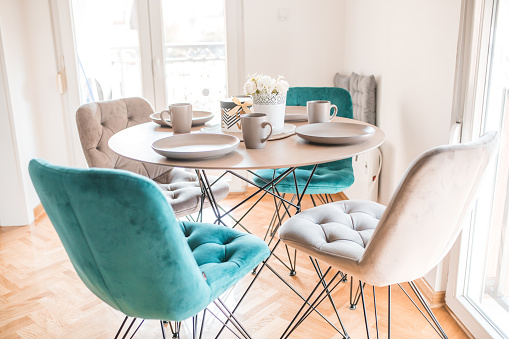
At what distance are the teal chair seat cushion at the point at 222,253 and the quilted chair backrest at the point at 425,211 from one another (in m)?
0.34

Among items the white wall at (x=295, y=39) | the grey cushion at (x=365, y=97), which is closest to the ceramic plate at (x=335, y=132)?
Result: the grey cushion at (x=365, y=97)

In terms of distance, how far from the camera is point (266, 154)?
4.98 ft

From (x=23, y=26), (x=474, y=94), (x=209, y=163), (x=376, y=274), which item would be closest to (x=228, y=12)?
(x=23, y=26)

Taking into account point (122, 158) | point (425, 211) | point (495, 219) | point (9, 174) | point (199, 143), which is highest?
point (199, 143)

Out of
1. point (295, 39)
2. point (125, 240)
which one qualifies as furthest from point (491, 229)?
point (295, 39)

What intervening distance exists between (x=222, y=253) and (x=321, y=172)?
3.63 ft

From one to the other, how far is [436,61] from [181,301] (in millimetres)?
1558

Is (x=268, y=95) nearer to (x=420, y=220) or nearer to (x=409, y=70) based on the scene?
(x=420, y=220)

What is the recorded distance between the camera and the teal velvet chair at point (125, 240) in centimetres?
104

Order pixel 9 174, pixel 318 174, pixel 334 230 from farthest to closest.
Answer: pixel 9 174
pixel 318 174
pixel 334 230

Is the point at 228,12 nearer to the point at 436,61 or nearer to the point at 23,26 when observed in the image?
the point at 23,26

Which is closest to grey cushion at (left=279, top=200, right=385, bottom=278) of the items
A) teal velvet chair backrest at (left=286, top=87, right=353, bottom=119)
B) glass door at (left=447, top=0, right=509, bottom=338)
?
glass door at (left=447, top=0, right=509, bottom=338)

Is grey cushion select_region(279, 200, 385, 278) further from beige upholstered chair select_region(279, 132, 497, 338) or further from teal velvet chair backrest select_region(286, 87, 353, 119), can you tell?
teal velvet chair backrest select_region(286, 87, 353, 119)

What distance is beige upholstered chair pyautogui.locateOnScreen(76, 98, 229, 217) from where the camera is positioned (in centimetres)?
212
